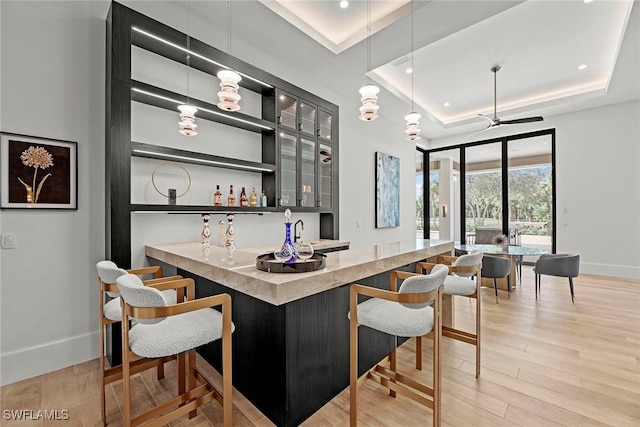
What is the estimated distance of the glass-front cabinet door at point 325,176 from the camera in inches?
165

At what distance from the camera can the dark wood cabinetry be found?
240 centimetres

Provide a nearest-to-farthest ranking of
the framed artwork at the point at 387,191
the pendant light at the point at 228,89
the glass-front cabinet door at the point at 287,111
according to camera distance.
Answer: the pendant light at the point at 228,89
the glass-front cabinet door at the point at 287,111
the framed artwork at the point at 387,191

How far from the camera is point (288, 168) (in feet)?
12.4

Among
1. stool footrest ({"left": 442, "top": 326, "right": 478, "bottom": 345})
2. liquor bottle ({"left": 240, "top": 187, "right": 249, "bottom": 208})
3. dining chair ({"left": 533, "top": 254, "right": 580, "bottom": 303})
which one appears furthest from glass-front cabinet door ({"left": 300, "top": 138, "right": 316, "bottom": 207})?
dining chair ({"left": 533, "top": 254, "right": 580, "bottom": 303})

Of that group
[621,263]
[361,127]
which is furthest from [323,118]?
[621,263]

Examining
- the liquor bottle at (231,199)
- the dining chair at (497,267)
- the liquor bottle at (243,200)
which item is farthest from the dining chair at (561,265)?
the liquor bottle at (231,199)

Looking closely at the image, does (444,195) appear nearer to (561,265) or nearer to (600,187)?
(600,187)

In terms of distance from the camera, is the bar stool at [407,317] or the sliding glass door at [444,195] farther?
the sliding glass door at [444,195]

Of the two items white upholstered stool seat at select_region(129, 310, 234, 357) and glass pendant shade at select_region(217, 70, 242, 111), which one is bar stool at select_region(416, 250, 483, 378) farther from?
glass pendant shade at select_region(217, 70, 242, 111)

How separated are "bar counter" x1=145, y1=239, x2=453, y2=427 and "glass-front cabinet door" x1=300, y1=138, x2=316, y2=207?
195 cm

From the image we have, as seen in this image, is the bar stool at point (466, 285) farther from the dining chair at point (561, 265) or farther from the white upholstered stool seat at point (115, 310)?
the dining chair at point (561, 265)

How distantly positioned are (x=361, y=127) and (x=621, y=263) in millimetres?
5485

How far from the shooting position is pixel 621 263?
543 centimetres

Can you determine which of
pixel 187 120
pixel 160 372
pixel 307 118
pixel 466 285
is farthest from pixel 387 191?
pixel 160 372
